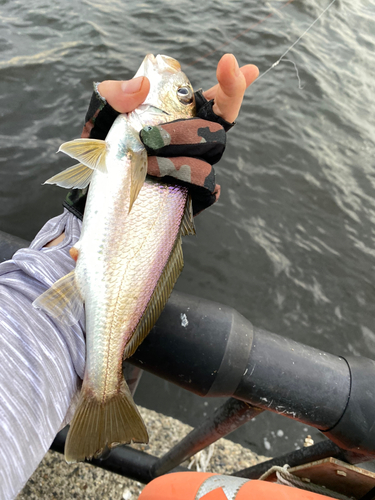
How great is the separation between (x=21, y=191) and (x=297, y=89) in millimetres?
6052

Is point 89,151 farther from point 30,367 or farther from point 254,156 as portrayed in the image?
point 254,156

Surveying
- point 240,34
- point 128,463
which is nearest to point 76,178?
point 128,463

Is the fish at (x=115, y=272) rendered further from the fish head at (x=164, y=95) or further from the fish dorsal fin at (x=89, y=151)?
the fish head at (x=164, y=95)

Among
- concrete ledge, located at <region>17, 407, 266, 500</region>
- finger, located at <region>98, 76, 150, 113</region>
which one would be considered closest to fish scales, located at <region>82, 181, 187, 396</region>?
finger, located at <region>98, 76, 150, 113</region>

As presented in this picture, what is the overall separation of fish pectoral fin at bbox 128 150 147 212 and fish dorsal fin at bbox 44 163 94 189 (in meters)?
0.27

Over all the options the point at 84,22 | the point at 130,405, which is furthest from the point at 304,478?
the point at 84,22

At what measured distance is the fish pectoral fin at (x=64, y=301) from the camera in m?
1.46

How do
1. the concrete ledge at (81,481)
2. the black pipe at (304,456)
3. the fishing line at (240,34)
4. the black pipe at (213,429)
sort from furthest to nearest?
the fishing line at (240,34)
the concrete ledge at (81,481)
the black pipe at (213,429)
the black pipe at (304,456)

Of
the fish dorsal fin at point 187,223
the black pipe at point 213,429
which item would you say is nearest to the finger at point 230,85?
the fish dorsal fin at point 187,223

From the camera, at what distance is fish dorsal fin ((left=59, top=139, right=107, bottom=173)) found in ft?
5.66

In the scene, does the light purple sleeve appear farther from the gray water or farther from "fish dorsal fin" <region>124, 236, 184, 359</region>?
the gray water

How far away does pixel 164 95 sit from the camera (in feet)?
6.64

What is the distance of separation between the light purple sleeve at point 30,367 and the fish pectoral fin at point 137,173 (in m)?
0.48

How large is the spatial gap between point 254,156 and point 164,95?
4721 millimetres
